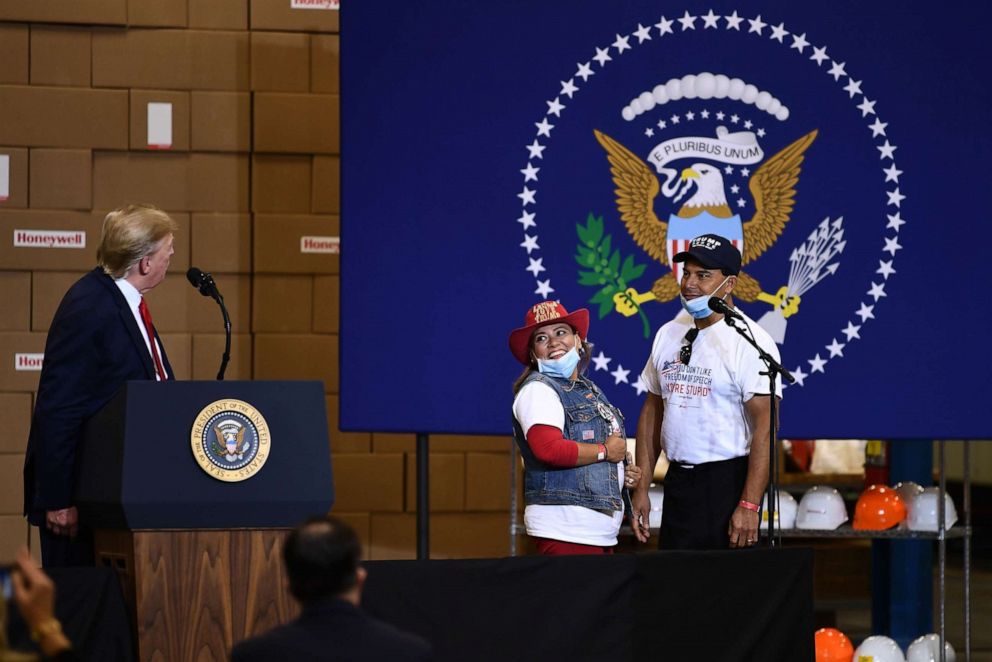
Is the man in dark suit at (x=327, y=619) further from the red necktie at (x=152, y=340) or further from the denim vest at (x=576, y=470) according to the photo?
the denim vest at (x=576, y=470)

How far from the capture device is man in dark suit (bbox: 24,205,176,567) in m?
3.75

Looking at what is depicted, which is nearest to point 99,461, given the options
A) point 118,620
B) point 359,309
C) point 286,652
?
point 118,620

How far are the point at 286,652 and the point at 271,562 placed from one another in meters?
1.05

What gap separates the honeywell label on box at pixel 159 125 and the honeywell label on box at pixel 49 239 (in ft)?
1.80

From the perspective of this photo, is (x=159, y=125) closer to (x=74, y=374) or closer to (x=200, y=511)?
(x=74, y=374)

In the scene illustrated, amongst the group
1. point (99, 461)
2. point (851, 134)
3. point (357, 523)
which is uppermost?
point (851, 134)

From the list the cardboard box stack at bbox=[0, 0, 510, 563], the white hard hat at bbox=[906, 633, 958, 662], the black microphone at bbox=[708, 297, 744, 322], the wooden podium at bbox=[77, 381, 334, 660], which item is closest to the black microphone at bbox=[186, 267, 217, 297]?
the wooden podium at bbox=[77, 381, 334, 660]

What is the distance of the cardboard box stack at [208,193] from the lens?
659 cm

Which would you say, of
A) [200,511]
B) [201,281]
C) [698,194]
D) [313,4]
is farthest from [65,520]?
[313,4]

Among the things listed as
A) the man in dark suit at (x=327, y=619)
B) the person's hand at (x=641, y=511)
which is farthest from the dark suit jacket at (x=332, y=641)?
the person's hand at (x=641, y=511)

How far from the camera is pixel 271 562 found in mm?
3463

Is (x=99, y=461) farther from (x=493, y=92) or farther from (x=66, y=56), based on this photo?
(x=66, y=56)

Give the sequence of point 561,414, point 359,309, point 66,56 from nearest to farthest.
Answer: point 561,414 < point 359,309 < point 66,56

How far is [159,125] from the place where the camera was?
Answer: 264 inches
